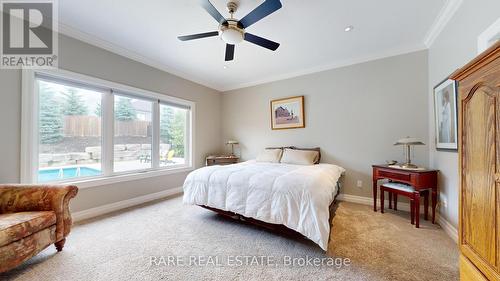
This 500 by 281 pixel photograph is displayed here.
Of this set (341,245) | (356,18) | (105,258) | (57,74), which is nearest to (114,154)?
(57,74)

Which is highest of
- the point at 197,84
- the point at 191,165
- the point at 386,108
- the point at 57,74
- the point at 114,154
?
the point at 197,84

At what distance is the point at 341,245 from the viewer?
1964 millimetres

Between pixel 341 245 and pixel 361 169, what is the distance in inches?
71.6

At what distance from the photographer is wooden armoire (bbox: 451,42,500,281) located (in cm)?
83

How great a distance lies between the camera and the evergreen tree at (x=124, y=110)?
10.3 feet

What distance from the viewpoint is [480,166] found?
0.93 m

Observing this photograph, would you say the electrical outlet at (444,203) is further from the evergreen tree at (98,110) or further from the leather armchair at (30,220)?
the evergreen tree at (98,110)

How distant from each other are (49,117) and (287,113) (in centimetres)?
387

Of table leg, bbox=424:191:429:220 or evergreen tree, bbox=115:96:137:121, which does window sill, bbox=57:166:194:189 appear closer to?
evergreen tree, bbox=115:96:137:121

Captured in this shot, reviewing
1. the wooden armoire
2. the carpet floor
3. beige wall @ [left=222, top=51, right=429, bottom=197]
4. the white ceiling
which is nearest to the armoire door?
the wooden armoire

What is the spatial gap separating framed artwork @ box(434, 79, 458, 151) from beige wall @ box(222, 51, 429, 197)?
39 cm

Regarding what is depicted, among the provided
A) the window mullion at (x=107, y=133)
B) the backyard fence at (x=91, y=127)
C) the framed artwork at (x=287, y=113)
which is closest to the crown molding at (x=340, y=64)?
the framed artwork at (x=287, y=113)

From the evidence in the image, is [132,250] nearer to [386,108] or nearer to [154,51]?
[154,51]

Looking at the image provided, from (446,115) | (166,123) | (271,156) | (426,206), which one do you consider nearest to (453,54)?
(446,115)
